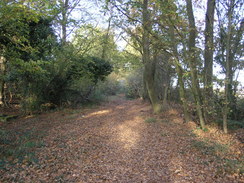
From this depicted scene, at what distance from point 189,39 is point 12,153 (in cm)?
901

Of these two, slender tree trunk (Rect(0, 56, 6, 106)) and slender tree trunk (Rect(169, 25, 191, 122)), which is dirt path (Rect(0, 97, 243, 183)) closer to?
slender tree trunk (Rect(169, 25, 191, 122))

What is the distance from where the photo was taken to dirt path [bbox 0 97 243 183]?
4.68 meters

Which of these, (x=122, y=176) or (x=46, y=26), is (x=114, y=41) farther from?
(x=122, y=176)

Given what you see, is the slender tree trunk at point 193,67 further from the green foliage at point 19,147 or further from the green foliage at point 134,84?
the green foliage at point 134,84

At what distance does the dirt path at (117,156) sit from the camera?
15.4 feet

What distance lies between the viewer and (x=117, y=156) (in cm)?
629

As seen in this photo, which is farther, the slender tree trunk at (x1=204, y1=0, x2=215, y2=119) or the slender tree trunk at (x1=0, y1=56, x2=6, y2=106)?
the slender tree trunk at (x1=0, y1=56, x2=6, y2=106)

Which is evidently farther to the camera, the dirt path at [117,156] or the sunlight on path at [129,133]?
the sunlight on path at [129,133]

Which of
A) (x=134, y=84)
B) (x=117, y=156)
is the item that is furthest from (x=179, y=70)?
(x=134, y=84)

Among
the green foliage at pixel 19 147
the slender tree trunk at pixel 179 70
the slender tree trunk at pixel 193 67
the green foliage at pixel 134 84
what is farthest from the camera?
the green foliage at pixel 134 84

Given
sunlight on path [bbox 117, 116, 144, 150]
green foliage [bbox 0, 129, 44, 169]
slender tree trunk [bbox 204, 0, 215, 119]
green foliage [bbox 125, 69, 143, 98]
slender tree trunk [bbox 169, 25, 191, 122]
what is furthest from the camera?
green foliage [bbox 125, 69, 143, 98]

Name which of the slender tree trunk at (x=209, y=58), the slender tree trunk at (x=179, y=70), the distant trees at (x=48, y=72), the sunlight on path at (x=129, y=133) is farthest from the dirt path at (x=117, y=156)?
the distant trees at (x=48, y=72)

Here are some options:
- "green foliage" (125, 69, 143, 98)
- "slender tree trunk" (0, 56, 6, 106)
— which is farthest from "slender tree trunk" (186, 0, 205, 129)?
"green foliage" (125, 69, 143, 98)

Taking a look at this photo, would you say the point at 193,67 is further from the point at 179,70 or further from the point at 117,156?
the point at 117,156
